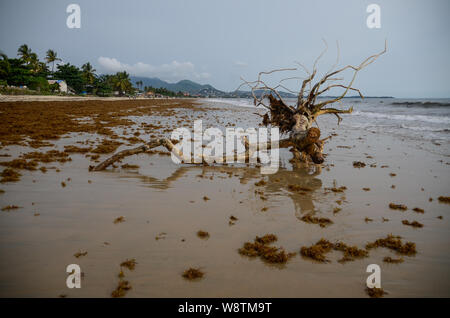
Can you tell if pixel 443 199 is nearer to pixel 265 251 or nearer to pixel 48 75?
pixel 265 251

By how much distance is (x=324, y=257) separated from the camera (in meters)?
3.42

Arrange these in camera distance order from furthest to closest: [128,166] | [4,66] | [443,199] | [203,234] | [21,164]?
[4,66] < [128,166] < [21,164] < [443,199] < [203,234]

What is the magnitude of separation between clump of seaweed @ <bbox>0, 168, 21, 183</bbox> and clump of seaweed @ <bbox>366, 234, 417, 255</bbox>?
780cm

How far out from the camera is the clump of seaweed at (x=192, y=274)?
2990 mm

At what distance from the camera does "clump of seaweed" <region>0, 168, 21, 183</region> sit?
583 cm

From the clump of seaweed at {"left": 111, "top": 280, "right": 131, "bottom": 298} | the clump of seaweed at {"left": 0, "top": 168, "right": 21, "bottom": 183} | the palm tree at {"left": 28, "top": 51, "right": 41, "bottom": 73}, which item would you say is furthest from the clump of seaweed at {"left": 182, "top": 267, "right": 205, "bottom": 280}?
the palm tree at {"left": 28, "top": 51, "right": 41, "bottom": 73}

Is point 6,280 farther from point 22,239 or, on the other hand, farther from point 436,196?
point 436,196

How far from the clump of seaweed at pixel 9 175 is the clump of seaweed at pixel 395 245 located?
307 inches

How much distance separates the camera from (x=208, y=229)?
13.6ft

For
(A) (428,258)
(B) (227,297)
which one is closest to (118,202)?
(B) (227,297)

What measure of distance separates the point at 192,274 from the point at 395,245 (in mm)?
3130

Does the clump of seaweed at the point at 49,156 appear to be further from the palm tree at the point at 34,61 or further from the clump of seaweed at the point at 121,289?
the palm tree at the point at 34,61

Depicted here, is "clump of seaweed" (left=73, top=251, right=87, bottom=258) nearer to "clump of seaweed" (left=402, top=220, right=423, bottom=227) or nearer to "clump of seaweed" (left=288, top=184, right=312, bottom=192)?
"clump of seaweed" (left=288, top=184, right=312, bottom=192)
